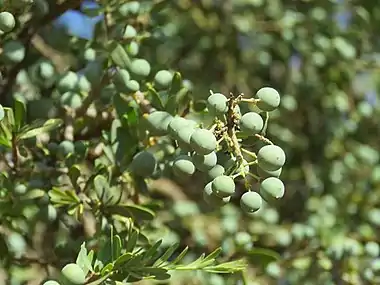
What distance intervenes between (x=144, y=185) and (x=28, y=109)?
0.63ft

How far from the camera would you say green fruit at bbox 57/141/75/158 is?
0.93 m

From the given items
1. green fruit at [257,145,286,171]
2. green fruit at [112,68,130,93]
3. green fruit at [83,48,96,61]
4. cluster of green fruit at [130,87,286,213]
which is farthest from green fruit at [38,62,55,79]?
green fruit at [257,145,286,171]

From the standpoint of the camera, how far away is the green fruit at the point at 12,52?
3.08 ft

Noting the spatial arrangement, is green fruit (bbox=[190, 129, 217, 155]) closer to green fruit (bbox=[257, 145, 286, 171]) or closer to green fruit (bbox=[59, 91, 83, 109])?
green fruit (bbox=[257, 145, 286, 171])

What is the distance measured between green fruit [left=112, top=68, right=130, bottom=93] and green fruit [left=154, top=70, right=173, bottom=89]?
4 cm

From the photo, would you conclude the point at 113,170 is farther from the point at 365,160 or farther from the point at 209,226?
the point at 365,160

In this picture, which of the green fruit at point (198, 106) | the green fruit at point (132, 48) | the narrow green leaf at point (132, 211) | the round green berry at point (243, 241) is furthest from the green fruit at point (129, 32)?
the round green berry at point (243, 241)

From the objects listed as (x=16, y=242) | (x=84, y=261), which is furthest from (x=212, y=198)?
(x=16, y=242)

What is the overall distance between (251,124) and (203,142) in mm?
56

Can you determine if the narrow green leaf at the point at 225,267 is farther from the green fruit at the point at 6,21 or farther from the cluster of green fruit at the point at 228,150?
the green fruit at the point at 6,21

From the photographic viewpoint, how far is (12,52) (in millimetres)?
940

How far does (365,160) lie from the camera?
1.67 meters

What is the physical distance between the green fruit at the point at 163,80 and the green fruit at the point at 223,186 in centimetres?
23

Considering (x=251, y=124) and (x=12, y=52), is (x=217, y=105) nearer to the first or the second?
(x=251, y=124)
